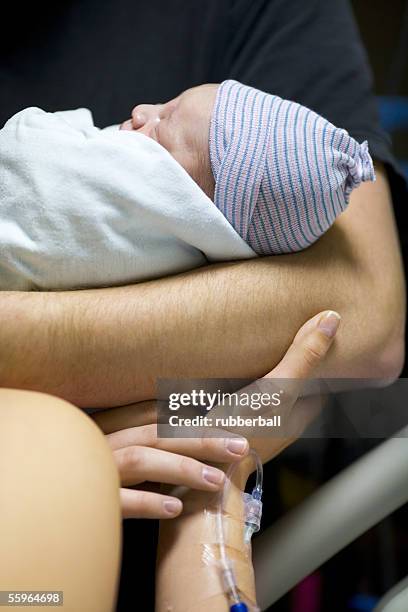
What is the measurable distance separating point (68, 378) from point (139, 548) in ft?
0.66

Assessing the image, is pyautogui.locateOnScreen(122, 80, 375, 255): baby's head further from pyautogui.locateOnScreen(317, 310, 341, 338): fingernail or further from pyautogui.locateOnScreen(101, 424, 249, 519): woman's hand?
pyautogui.locateOnScreen(101, 424, 249, 519): woman's hand

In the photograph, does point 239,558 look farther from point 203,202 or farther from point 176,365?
point 203,202

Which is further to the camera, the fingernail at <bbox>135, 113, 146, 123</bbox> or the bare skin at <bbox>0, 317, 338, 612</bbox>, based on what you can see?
the fingernail at <bbox>135, 113, 146, 123</bbox>

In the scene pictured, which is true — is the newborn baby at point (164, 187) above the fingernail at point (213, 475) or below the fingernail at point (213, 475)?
above

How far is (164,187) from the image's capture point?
0.77 m

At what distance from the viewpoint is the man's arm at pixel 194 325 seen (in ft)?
2.48

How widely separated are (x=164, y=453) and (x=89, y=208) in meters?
0.27

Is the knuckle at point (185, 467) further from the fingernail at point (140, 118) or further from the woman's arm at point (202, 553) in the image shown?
the fingernail at point (140, 118)

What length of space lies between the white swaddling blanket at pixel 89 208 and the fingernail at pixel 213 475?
248 millimetres

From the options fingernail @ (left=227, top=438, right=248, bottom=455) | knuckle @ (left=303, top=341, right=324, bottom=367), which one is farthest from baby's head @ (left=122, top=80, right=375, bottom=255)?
fingernail @ (left=227, top=438, right=248, bottom=455)

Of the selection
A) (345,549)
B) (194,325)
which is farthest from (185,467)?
(345,549)

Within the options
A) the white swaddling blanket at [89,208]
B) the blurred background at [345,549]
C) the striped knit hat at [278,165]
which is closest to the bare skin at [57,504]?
the white swaddling blanket at [89,208]

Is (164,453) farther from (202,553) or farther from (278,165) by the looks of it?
(278,165)

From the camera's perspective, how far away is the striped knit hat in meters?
0.76
